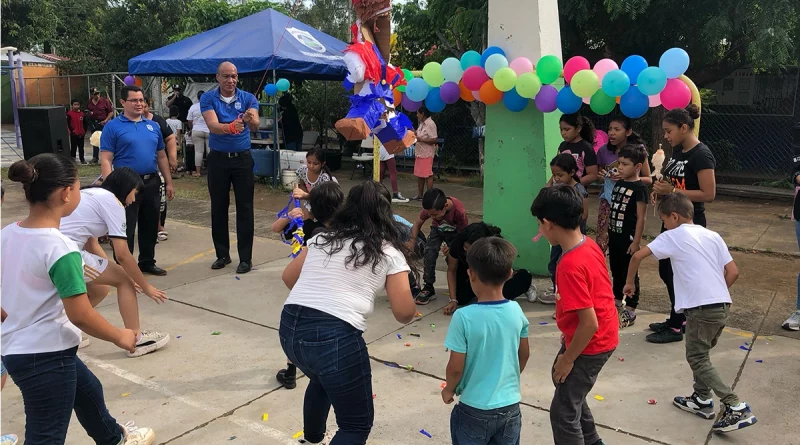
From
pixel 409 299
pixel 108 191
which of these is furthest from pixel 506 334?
pixel 108 191

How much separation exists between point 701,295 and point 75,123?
1535 cm

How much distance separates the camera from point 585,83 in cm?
527

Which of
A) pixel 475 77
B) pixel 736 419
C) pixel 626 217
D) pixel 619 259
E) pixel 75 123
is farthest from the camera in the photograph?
pixel 75 123

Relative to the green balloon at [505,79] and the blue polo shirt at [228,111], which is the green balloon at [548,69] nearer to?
the green balloon at [505,79]

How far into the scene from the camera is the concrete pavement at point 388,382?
3422 millimetres

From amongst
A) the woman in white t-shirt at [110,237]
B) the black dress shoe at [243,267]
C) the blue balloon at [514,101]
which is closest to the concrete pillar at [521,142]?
the blue balloon at [514,101]

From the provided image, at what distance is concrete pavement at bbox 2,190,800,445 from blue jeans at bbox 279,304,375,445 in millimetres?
760

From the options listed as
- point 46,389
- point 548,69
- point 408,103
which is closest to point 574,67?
point 548,69

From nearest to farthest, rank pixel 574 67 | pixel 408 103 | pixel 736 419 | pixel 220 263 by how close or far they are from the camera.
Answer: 1. pixel 736 419
2. pixel 574 67
3. pixel 408 103
4. pixel 220 263

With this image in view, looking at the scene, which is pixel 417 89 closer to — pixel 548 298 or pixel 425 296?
pixel 425 296

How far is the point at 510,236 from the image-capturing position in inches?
243

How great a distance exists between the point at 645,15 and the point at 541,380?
861 cm

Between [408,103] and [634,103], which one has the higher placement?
[408,103]

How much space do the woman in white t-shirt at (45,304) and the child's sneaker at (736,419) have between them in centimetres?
298
